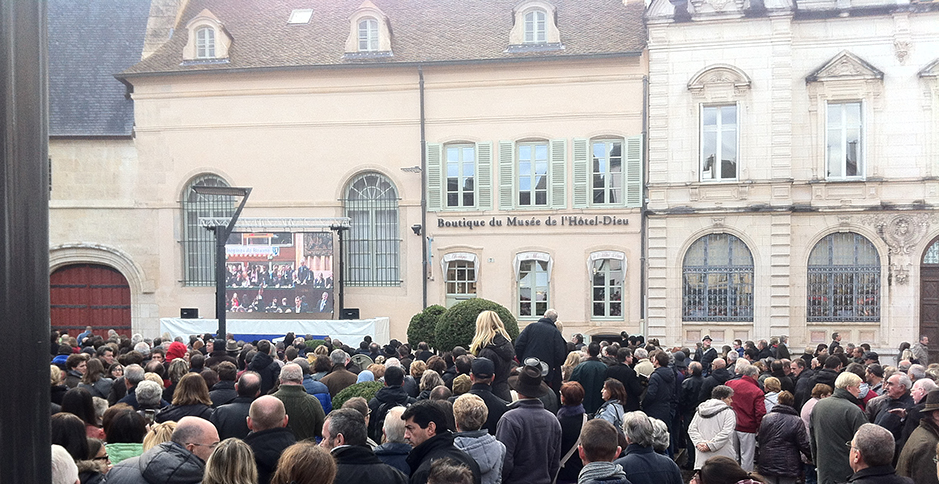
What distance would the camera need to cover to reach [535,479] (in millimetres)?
6172

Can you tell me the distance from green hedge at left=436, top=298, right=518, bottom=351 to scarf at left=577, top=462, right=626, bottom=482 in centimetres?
1092

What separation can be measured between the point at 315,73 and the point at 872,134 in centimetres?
1541

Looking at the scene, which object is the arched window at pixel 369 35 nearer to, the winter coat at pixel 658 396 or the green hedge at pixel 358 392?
the winter coat at pixel 658 396

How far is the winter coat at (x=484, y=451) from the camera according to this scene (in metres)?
5.56

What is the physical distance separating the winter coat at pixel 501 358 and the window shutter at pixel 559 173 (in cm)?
1464

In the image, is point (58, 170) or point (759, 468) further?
point (58, 170)

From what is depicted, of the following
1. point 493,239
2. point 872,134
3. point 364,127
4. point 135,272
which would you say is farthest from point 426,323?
point 872,134

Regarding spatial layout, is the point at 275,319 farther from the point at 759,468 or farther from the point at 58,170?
the point at 759,468

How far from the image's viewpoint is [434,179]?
77.4ft

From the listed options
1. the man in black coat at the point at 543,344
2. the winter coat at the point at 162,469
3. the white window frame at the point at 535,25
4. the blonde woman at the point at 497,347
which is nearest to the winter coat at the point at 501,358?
the blonde woman at the point at 497,347

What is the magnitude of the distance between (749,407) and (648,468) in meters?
4.19

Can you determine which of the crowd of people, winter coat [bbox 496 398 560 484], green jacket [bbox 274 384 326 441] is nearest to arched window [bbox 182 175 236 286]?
the crowd of people

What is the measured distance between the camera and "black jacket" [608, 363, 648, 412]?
31.1 ft

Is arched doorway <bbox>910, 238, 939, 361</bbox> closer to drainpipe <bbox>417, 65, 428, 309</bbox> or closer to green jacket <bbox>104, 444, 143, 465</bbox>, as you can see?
drainpipe <bbox>417, 65, 428, 309</bbox>
